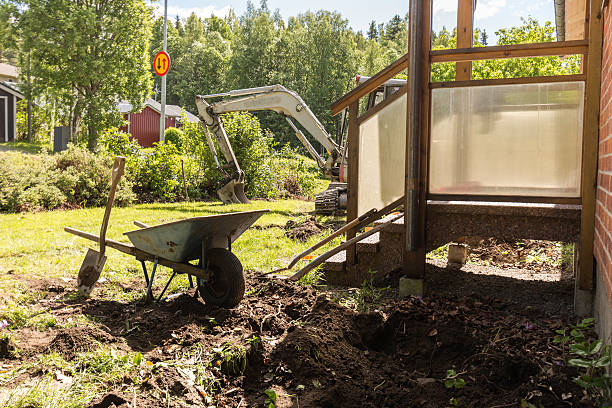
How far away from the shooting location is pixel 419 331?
3537 mm

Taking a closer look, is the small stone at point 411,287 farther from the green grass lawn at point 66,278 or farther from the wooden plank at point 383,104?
the green grass lawn at point 66,278

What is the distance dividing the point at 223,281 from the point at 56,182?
9.21 metres

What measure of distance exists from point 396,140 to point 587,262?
191 centimetres

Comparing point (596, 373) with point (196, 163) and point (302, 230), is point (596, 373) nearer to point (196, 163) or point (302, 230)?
point (302, 230)

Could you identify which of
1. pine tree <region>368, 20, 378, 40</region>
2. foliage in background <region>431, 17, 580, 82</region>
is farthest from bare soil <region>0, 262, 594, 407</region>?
pine tree <region>368, 20, 378, 40</region>

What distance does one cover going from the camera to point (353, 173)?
5.16 metres

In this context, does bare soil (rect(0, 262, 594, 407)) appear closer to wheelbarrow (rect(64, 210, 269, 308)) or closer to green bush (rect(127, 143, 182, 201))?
wheelbarrow (rect(64, 210, 269, 308))

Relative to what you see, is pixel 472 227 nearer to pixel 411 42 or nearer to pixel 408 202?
pixel 408 202

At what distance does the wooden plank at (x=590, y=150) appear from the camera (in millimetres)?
3865

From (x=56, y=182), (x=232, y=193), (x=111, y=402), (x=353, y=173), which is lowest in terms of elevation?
(x=111, y=402)

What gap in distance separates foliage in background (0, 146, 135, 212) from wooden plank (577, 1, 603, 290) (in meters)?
10.6

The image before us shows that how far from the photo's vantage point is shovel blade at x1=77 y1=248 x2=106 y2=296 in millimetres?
4566

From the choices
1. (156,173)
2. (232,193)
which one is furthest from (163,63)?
(232,193)

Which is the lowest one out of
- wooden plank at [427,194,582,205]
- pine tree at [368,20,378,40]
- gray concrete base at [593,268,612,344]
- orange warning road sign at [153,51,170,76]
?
gray concrete base at [593,268,612,344]
